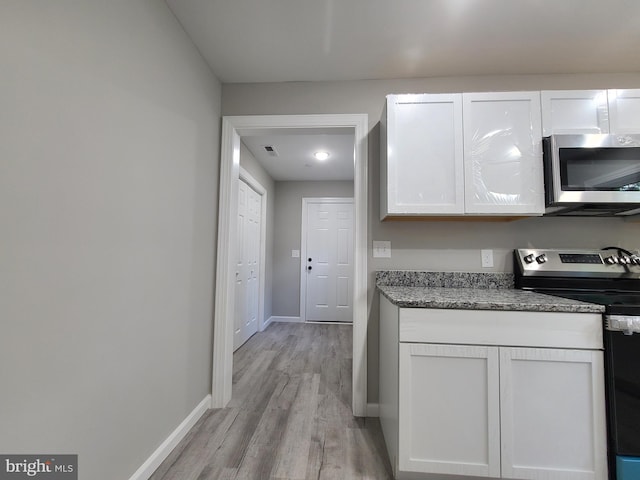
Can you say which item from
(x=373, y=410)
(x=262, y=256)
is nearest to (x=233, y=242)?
(x=373, y=410)

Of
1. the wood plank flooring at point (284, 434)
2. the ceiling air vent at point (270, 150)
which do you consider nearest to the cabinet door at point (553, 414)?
the wood plank flooring at point (284, 434)

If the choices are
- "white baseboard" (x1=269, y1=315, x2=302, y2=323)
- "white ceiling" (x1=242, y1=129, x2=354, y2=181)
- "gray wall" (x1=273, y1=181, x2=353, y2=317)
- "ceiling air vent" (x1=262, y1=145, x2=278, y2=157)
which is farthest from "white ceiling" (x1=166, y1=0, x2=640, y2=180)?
"white baseboard" (x1=269, y1=315, x2=302, y2=323)

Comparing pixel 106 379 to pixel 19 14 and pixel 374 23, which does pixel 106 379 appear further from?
pixel 374 23

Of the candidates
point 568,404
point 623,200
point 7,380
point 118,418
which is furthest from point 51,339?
point 623,200

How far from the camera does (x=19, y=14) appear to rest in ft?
2.62

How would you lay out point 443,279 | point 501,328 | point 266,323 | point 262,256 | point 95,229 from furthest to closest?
point 266,323 → point 262,256 → point 443,279 → point 501,328 → point 95,229

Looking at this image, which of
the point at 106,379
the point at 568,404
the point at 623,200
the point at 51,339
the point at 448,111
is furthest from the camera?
the point at 448,111

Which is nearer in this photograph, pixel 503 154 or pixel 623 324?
pixel 623 324

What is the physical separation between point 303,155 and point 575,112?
262cm

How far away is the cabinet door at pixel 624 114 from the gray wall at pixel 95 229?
253cm

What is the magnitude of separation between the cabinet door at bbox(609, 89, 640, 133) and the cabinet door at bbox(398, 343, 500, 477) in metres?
1.54

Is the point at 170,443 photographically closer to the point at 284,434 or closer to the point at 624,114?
the point at 284,434

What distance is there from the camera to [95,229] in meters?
1.04

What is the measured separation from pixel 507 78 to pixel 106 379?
2939mm
